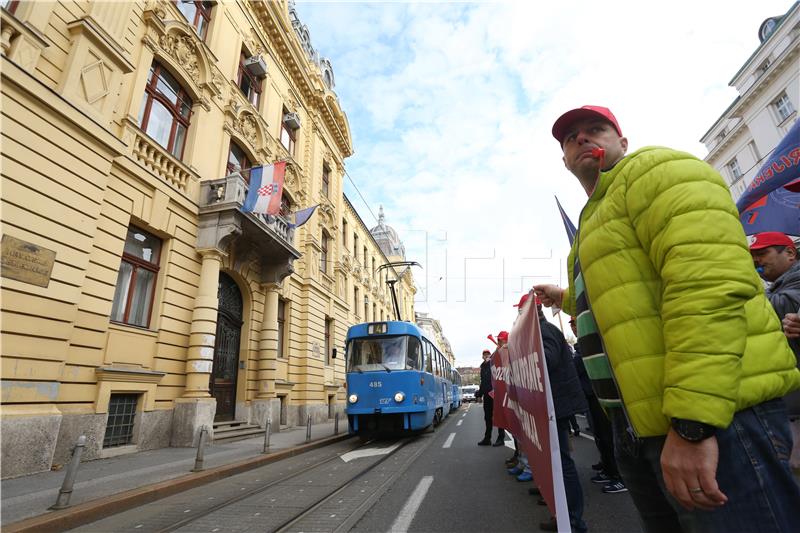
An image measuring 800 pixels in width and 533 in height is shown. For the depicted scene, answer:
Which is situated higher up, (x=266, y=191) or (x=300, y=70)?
(x=300, y=70)

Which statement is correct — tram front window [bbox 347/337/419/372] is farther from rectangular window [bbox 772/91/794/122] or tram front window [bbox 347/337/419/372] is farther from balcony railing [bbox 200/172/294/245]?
rectangular window [bbox 772/91/794/122]

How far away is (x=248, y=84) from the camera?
49.9 feet

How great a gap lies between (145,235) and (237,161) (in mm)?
5220

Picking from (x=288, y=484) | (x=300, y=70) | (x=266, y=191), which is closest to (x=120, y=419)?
(x=288, y=484)

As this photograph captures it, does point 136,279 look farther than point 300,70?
No

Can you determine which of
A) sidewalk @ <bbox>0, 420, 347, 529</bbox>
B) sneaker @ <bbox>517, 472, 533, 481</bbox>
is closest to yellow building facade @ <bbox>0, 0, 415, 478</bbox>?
sidewalk @ <bbox>0, 420, 347, 529</bbox>

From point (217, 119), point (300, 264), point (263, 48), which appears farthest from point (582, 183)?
point (263, 48)

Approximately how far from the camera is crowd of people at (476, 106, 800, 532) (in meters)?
1.22

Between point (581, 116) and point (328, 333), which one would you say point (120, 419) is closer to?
point (581, 116)

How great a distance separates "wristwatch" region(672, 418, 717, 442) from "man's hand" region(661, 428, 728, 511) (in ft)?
0.07

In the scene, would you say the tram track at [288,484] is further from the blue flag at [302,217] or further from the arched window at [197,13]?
the arched window at [197,13]

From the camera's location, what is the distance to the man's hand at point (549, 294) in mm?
2690

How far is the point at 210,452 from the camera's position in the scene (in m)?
8.43

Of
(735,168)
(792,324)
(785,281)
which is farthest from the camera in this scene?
(735,168)
